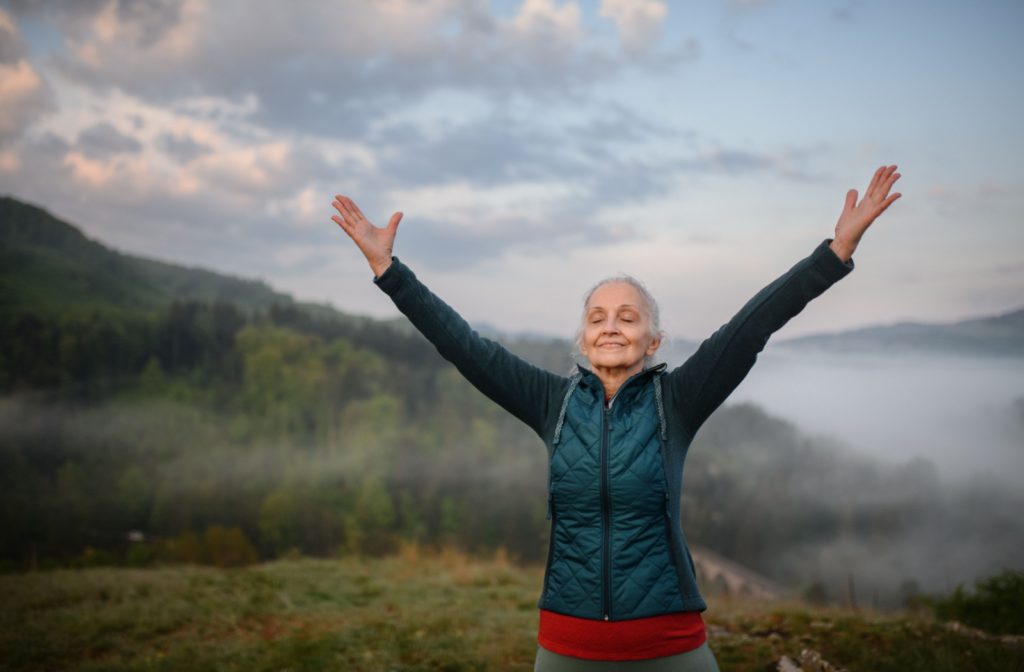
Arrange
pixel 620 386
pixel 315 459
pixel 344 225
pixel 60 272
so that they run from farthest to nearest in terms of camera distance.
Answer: pixel 60 272, pixel 315 459, pixel 344 225, pixel 620 386

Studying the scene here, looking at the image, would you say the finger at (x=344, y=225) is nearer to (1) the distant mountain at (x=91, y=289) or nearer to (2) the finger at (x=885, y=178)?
(2) the finger at (x=885, y=178)

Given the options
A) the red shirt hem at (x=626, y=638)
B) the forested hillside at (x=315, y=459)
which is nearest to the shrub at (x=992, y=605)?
the red shirt hem at (x=626, y=638)

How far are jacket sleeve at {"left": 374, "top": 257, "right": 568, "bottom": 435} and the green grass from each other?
4.47 m

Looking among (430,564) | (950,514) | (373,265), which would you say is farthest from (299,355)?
(373,265)

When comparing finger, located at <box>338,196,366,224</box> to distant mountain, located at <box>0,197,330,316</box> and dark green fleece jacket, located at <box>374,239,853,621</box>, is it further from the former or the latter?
distant mountain, located at <box>0,197,330,316</box>

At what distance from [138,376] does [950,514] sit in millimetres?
135671

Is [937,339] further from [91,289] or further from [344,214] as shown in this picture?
[91,289]

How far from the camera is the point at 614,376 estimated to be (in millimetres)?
3201

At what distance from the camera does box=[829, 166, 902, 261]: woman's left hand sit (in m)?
2.72

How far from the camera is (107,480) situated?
9419 cm

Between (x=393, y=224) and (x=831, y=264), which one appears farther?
(x=393, y=224)

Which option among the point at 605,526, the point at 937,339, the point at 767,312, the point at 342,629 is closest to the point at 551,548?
the point at 605,526

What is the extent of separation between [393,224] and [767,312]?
75.9 inches

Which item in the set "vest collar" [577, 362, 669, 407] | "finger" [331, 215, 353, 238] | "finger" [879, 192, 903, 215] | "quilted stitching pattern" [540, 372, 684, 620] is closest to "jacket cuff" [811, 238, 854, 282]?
"finger" [879, 192, 903, 215]
